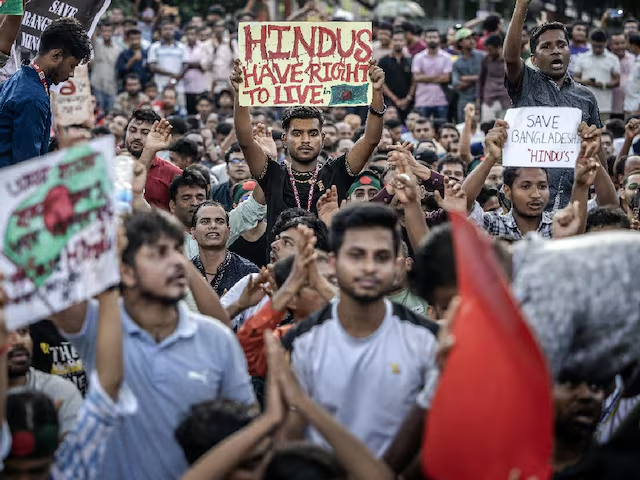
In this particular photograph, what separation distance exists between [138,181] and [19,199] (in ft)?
3.75

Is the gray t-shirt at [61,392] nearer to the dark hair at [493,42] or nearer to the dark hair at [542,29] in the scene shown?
the dark hair at [542,29]

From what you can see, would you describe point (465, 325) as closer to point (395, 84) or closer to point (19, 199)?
point (19, 199)

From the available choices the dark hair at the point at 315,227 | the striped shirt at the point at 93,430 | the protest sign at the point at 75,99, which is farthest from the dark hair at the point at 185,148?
the striped shirt at the point at 93,430

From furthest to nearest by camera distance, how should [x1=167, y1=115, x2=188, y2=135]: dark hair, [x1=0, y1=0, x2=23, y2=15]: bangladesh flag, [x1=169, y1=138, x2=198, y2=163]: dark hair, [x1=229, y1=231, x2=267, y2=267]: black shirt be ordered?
[x1=167, y1=115, x2=188, y2=135]: dark hair < [x1=169, y1=138, x2=198, y2=163]: dark hair < [x1=229, y1=231, x2=267, y2=267]: black shirt < [x1=0, y1=0, x2=23, y2=15]: bangladesh flag

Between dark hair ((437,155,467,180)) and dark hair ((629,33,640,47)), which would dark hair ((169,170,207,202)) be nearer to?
dark hair ((437,155,467,180))

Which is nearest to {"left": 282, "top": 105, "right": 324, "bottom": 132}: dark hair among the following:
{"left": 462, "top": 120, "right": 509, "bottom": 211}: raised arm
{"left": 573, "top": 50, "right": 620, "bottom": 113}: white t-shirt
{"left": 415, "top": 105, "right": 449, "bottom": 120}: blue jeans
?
{"left": 462, "top": 120, "right": 509, "bottom": 211}: raised arm

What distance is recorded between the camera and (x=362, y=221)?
4.28m

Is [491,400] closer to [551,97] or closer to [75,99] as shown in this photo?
[551,97]

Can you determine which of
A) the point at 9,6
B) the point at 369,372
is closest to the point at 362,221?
the point at 369,372

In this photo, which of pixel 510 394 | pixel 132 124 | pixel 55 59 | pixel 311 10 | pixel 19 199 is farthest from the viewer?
pixel 311 10

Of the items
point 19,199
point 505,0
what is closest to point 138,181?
point 19,199

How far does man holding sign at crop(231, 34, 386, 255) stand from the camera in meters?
7.18

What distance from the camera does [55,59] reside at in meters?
6.82

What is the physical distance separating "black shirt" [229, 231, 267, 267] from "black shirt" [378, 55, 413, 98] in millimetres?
8616
